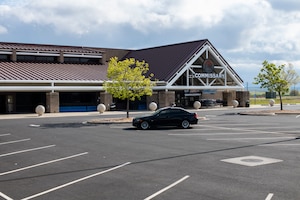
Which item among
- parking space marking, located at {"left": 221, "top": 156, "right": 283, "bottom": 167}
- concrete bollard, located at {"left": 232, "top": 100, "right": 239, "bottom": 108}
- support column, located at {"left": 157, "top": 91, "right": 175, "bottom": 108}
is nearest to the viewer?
parking space marking, located at {"left": 221, "top": 156, "right": 283, "bottom": 167}

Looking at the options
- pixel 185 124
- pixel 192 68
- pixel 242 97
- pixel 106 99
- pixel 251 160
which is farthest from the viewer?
pixel 242 97

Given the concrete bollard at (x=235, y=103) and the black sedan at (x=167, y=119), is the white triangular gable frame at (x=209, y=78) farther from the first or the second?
the black sedan at (x=167, y=119)

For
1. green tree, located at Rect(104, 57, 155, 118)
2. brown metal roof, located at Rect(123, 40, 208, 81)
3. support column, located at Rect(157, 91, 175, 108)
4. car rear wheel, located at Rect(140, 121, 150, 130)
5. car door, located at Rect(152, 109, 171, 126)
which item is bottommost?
car rear wheel, located at Rect(140, 121, 150, 130)

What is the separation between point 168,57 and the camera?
55625 millimetres

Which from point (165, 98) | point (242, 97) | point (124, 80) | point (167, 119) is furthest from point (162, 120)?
point (242, 97)

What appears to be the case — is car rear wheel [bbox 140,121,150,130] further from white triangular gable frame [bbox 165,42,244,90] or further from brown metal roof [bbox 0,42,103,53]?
brown metal roof [bbox 0,42,103,53]

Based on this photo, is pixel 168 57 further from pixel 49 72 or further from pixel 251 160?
pixel 251 160

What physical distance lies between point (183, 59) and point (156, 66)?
4389 mm

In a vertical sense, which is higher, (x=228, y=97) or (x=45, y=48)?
(x=45, y=48)

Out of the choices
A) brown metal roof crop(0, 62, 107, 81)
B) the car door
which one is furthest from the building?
the car door

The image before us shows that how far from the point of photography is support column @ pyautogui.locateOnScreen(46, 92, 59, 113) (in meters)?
43.7

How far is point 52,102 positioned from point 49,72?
4.55m

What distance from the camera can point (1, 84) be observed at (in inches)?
1606

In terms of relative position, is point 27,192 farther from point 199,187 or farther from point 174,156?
point 174,156
